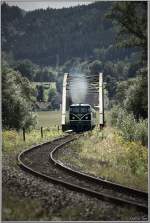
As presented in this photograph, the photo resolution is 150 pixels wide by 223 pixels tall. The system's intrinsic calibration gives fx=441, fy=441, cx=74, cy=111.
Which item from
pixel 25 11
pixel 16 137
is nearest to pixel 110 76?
pixel 16 137

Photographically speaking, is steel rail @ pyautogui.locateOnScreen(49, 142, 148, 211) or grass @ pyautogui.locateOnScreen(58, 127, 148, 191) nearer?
steel rail @ pyautogui.locateOnScreen(49, 142, 148, 211)

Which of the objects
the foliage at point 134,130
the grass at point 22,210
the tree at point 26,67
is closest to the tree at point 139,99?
the foliage at point 134,130

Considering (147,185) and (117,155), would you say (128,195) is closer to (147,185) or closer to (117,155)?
(147,185)

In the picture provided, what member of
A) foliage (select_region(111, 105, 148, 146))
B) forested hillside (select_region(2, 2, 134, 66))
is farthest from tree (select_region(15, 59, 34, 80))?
foliage (select_region(111, 105, 148, 146))

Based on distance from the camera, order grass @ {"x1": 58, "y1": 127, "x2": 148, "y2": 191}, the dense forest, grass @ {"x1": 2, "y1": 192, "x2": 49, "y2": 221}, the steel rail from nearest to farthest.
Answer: grass @ {"x1": 2, "y1": 192, "x2": 49, "y2": 221}, the steel rail, grass @ {"x1": 58, "y1": 127, "x2": 148, "y2": 191}, the dense forest

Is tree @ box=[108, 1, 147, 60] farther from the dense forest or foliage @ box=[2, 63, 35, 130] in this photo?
foliage @ box=[2, 63, 35, 130]

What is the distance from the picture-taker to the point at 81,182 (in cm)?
834

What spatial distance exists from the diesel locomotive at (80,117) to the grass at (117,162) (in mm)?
11808

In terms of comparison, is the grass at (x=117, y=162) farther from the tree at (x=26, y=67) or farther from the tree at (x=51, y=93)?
the tree at (x=51, y=93)

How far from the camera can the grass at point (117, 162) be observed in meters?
8.38

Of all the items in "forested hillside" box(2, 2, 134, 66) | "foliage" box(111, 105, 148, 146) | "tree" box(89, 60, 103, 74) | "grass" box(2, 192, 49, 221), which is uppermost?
"forested hillside" box(2, 2, 134, 66)

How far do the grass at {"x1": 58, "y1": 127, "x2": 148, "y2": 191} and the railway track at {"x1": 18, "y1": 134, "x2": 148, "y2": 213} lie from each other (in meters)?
0.39

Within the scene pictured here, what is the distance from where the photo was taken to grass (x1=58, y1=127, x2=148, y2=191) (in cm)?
838

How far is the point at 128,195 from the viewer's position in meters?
7.39
